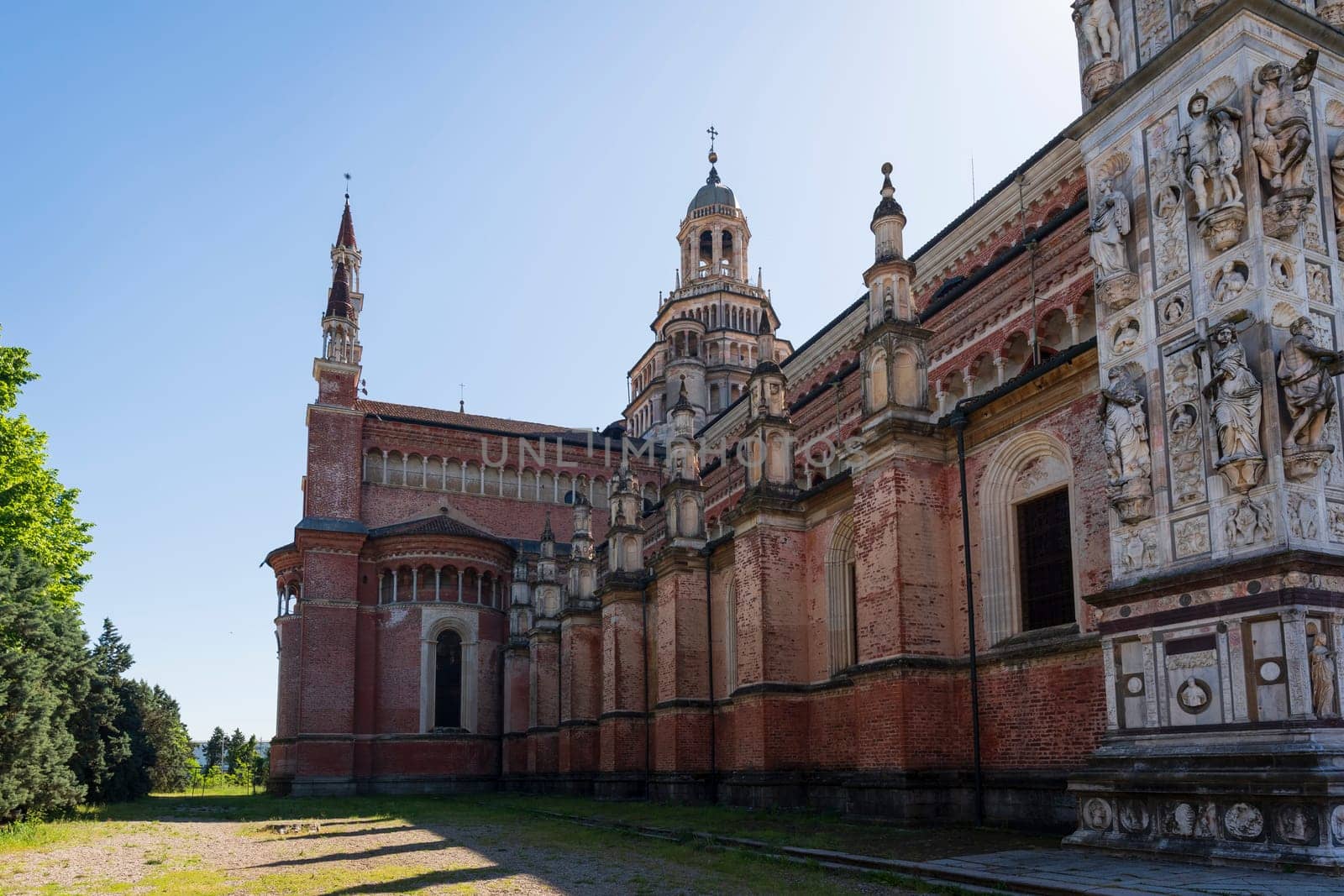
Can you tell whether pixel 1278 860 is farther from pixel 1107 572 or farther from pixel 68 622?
pixel 68 622

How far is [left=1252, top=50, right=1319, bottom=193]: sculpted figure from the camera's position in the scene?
13242 millimetres

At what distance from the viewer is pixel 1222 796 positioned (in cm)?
1197

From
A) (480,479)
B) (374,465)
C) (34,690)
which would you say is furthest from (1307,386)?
(480,479)

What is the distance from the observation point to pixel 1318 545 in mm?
12383

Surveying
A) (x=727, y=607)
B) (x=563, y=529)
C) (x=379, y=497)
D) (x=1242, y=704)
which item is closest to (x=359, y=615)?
(x=379, y=497)

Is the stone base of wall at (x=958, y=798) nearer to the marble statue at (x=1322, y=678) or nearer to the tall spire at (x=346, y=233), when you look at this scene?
the marble statue at (x=1322, y=678)

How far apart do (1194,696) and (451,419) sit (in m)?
47.0

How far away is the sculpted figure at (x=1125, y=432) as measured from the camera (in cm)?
1409

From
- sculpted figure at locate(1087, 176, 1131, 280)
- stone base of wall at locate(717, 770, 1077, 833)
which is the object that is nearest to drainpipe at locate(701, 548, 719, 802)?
stone base of wall at locate(717, 770, 1077, 833)

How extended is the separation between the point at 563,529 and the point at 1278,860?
146 ft

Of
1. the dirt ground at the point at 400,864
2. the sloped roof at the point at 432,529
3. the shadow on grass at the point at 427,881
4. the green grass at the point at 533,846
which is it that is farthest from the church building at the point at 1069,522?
the sloped roof at the point at 432,529

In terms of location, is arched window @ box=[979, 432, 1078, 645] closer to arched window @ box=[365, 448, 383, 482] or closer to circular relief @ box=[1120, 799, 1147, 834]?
circular relief @ box=[1120, 799, 1147, 834]

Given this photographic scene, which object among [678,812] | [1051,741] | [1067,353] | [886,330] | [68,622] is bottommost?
[678,812]

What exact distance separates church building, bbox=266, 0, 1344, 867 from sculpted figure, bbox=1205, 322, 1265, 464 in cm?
3
